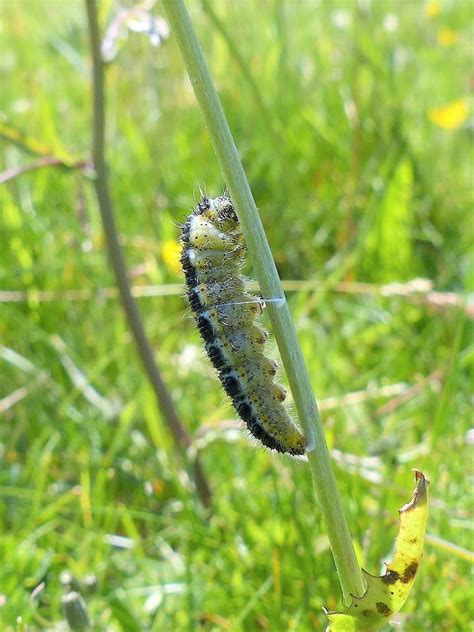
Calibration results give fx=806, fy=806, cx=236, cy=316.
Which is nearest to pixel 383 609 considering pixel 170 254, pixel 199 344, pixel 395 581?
pixel 395 581

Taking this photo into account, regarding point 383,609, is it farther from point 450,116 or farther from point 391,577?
point 450,116

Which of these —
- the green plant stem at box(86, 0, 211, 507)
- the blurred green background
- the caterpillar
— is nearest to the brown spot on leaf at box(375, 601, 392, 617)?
the caterpillar

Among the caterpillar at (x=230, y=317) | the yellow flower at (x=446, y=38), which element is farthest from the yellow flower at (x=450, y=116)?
the caterpillar at (x=230, y=317)

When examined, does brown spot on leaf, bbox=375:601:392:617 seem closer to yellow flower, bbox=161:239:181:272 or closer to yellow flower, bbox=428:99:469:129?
yellow flower, bbox=161:239:181:272

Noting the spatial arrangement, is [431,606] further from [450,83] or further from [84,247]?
[450,83]

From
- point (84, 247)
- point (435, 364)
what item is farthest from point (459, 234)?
point (84, 247)

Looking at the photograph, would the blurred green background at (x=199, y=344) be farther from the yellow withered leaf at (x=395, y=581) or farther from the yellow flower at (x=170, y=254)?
the yellow withered leaf at (x=395, y=581)
